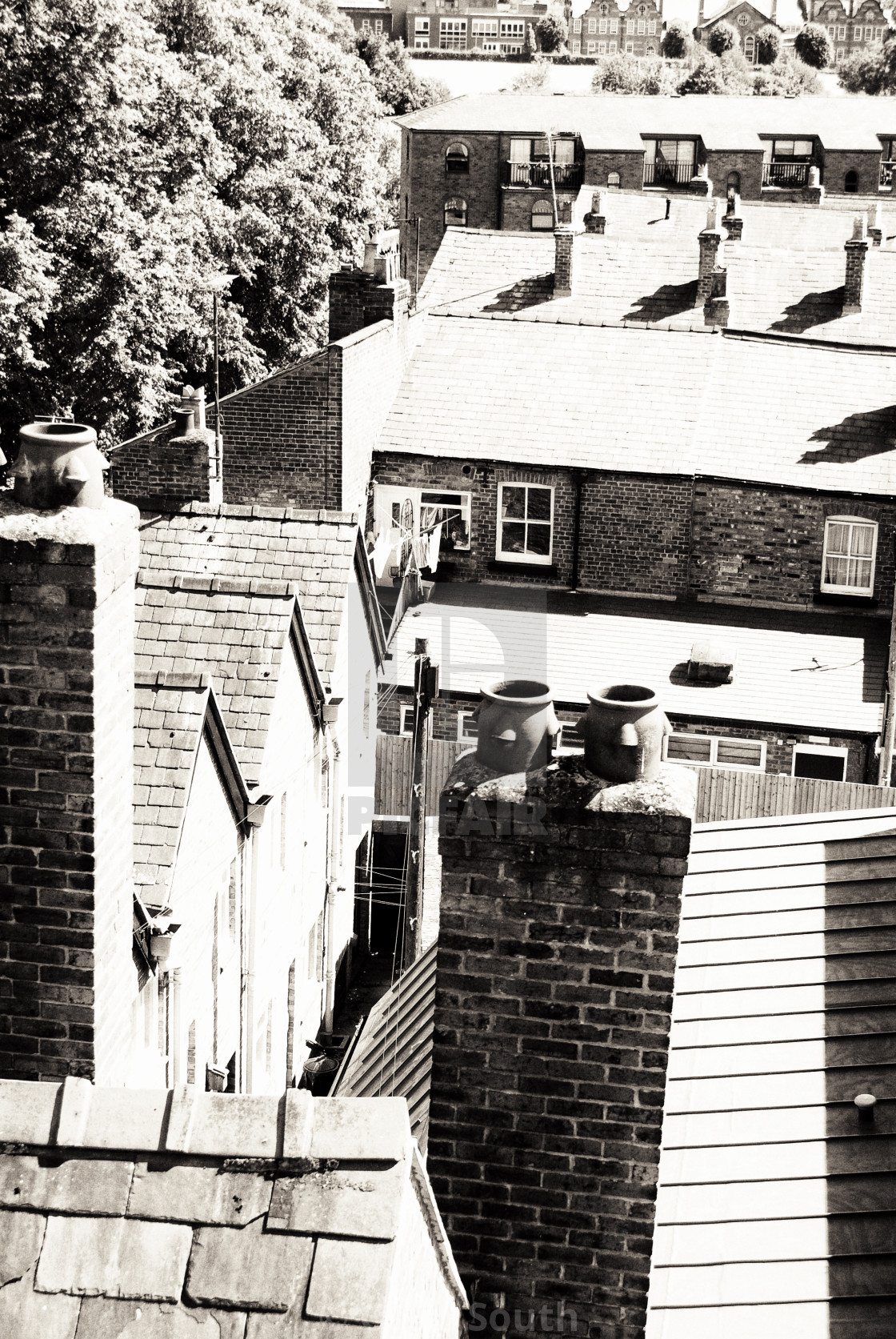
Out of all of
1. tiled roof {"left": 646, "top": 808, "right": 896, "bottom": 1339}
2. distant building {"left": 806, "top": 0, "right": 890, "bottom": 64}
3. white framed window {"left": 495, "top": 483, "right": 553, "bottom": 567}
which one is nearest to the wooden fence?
white framed window {"left": 495, "top": 483, "right": 553, "bottom": 567}

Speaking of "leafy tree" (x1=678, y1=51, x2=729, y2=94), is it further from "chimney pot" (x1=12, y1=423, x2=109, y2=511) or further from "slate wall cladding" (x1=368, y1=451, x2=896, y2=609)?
"chimney pot" (x1=12, y1=423, x2=109, y2=511)

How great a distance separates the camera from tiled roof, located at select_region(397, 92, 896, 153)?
59688 millimetres

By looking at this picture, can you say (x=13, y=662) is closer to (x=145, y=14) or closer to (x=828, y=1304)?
(x=828, y=1304)

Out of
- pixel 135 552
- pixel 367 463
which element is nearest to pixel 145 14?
pixel 367 463

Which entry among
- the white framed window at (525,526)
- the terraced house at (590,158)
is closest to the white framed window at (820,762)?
the white framed window at (525,526)

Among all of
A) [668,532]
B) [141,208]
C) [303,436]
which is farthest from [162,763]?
[141,208]

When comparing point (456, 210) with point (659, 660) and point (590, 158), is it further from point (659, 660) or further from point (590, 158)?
point (659, 660)

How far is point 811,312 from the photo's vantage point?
3309cm

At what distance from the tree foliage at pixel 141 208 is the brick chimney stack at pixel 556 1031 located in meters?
27.0

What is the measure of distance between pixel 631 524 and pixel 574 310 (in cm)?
758

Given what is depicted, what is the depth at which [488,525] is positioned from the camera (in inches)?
1039

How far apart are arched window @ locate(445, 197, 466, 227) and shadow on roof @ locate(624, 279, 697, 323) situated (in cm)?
2901

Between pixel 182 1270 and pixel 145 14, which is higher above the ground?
pixel 145 14

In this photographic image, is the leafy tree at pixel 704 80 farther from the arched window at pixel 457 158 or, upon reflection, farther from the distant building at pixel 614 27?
the distant building at pixel 614 27
